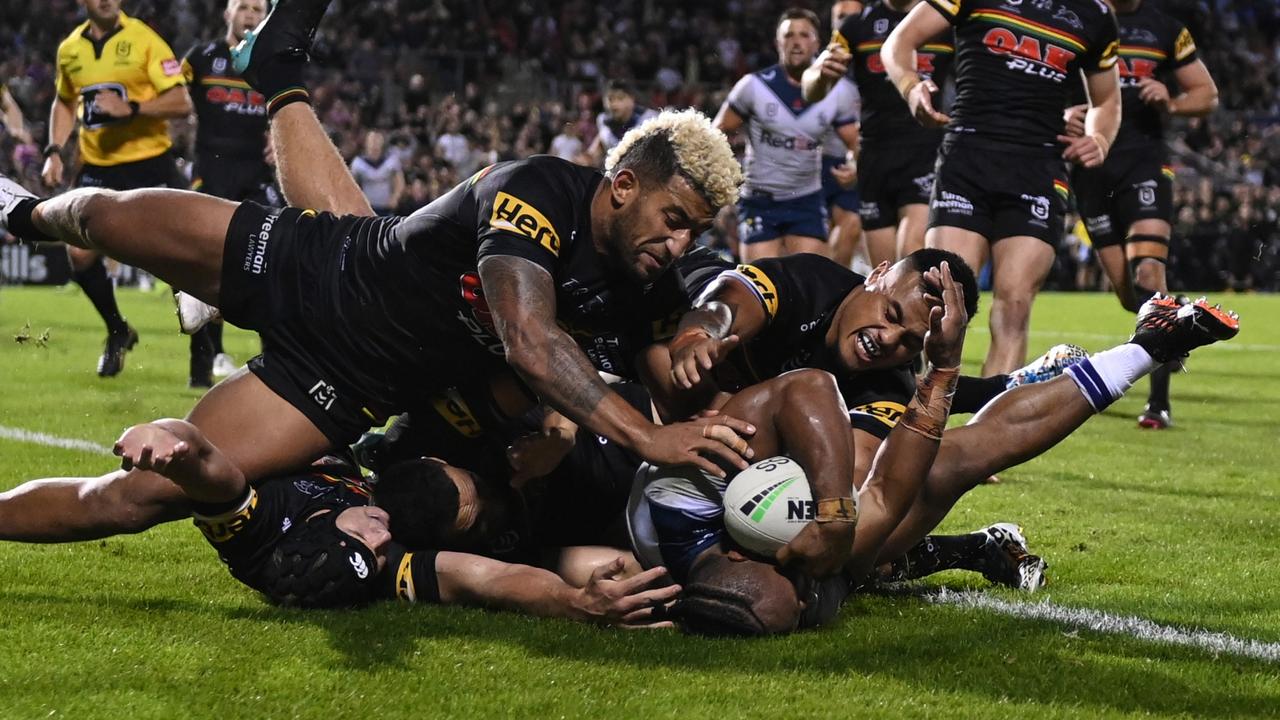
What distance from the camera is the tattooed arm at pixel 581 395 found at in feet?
12.9

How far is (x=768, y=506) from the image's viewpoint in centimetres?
407

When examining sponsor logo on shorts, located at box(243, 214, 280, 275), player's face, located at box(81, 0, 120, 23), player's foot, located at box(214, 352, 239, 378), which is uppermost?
player's face, located at box(81, 0, 120, 23)

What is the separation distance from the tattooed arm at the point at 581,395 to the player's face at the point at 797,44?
7.82 m

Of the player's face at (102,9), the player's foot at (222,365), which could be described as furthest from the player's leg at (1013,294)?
the player's face at (102,9)

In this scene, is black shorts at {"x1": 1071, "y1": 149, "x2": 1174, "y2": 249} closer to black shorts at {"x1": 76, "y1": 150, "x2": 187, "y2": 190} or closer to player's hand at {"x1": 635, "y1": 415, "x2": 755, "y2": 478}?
player's hand at {"x1": 635, "y1": 415, "x2": 755, "y2": 478}

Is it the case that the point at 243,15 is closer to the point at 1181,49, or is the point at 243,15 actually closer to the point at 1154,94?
the point at 1154,94

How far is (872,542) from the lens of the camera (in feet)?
14.2

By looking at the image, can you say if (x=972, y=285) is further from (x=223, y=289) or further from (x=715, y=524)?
(x=223, y=289)

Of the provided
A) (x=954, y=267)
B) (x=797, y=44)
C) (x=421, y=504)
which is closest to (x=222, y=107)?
(x=797, y=44)

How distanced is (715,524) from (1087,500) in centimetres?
303

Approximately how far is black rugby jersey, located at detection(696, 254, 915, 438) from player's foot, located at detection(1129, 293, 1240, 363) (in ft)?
2.74

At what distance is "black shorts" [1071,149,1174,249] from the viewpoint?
31.7 ft

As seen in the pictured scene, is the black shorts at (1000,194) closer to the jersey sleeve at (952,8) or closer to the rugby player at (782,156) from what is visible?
the jersey sleeve at (952,8)

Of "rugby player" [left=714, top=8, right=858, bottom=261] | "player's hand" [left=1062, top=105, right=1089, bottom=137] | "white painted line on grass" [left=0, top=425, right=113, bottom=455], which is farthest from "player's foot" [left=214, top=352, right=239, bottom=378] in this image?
"player's hand" [left=1062, top=105, right=1089, bottom=137]
